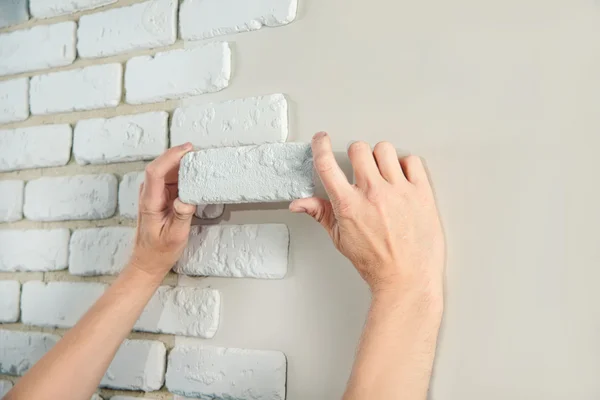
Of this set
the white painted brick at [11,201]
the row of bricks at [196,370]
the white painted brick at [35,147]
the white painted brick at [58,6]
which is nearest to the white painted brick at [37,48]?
the white painted brick at [58,6]

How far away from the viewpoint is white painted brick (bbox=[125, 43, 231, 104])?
93cm

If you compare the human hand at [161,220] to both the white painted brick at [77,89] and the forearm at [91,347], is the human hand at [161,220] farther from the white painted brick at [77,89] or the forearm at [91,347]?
the white painted brick at [77,89]

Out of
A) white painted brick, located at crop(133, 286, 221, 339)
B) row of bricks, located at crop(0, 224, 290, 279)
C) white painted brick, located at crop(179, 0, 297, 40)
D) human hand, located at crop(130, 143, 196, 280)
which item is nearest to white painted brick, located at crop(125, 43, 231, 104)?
white painted brick, located at crop(179, 0, 297, 40)

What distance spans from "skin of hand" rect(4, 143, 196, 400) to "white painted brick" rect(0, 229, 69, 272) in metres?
0.21

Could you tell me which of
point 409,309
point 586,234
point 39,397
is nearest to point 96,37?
point 39,397

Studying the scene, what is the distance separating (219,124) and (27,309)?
1.85 ft

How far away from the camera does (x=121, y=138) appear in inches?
39.4

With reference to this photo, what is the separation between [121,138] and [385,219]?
1.85 feet

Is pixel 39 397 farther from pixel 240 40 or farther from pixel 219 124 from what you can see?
pixel 240 40

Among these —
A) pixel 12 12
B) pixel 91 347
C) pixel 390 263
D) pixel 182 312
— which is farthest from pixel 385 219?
pixel 12 12

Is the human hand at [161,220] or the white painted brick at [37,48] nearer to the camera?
the human hand at [161,220]

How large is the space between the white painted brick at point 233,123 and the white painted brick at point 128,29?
161mm

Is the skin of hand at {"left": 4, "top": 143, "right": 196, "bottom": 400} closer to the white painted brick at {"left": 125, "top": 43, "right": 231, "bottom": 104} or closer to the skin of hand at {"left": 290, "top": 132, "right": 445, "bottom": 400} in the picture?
the white painted brick at {"left": 125, "top": 43, "right": 231, "bottom": 104}

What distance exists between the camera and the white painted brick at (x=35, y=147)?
106cm
